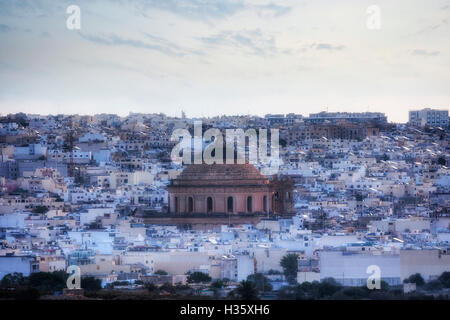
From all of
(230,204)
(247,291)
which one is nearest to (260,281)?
(247,291)

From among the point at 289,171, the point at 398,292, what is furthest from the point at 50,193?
the point at 398,292

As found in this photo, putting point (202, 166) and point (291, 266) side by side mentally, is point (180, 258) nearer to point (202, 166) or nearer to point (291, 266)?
point (291, 266)

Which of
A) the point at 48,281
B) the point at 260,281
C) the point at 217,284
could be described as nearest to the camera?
the point at 217,284

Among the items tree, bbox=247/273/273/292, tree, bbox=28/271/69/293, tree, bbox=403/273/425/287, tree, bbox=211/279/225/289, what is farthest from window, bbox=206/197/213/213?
tree, bbox=211/279/225/289

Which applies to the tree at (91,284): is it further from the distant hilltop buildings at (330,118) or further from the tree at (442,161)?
the distant hilltop buildings at (330,118)

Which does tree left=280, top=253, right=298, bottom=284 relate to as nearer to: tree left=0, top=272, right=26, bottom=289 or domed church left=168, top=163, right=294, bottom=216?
tree left=0, top=272, right=26, bottom=289

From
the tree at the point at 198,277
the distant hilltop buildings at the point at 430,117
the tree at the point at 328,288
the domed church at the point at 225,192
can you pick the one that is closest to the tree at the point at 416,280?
the tree at the point at 328,288

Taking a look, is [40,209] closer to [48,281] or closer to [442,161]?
[48,281]
